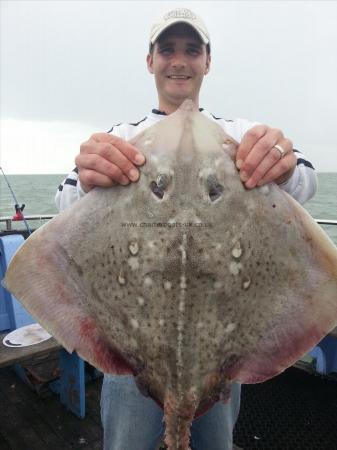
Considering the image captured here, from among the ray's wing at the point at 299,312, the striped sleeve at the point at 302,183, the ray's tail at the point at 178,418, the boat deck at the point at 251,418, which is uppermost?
the striped sleeve at the point at 302,183

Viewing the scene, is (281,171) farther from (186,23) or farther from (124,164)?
(186,23)

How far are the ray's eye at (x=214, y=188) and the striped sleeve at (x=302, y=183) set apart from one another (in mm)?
627

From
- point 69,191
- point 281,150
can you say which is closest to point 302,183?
point 281,150

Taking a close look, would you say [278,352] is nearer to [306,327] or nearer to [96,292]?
[306,327]

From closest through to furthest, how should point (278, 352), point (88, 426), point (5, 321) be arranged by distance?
point (278, 352)
point (88, 426)
point (5, 321)

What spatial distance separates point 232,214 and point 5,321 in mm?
4205

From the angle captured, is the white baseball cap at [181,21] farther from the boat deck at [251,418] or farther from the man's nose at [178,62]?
the boat deck at [251,418]

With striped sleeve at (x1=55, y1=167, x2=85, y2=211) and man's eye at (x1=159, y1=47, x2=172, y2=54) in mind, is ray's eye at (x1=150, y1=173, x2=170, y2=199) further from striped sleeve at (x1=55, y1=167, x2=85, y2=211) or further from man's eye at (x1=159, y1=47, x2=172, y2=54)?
man's eye at (x1=159, y1=47, x2=172, y2=54)

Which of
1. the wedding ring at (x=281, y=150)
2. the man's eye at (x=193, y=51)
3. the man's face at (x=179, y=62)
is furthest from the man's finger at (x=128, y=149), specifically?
the man's eye at (x=193, y=51)

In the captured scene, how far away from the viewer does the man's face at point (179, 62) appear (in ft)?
7.47

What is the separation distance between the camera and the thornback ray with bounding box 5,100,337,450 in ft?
4.70

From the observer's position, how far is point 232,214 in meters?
1.44

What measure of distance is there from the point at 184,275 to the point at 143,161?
459mm

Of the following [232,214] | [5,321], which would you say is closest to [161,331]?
[232,214]
